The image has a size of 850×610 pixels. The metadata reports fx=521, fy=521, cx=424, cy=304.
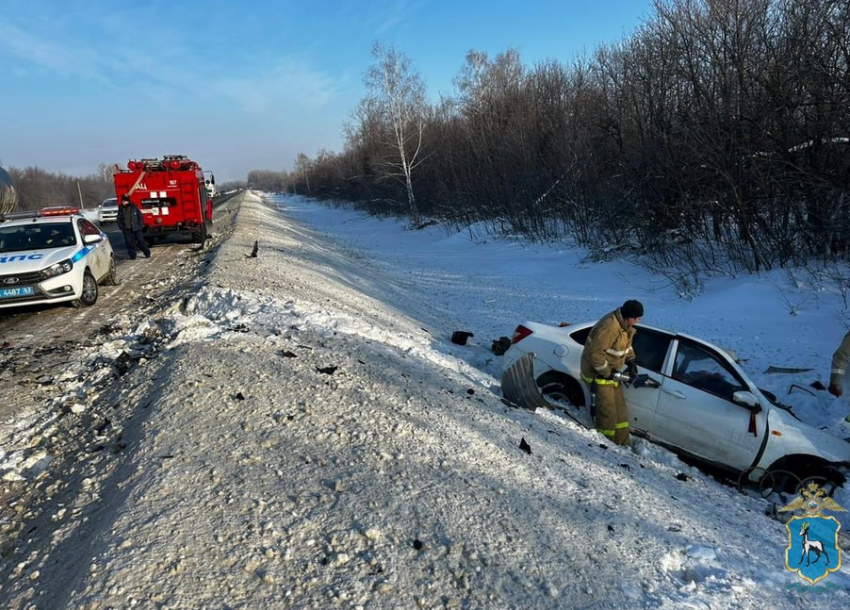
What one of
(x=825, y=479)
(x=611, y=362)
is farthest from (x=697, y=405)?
(x=825, y=479)

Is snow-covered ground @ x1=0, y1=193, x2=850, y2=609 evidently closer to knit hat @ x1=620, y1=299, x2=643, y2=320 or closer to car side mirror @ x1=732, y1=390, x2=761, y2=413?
car side mirror @ x1=732, y1=390, x2=761, y2=413

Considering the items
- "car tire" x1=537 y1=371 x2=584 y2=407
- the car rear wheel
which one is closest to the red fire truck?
the car rear wheel

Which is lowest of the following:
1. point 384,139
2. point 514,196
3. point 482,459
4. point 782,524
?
point 782,524

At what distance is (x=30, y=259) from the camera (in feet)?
28.3

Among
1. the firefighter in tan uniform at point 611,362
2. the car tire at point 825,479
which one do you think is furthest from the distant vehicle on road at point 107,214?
the car tire at point 825,479

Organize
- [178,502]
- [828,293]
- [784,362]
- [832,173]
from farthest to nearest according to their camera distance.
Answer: [832,173], [828,293], [784,362], [178,502]

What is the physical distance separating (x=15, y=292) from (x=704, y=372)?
9941 mm

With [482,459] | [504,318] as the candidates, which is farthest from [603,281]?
[482,459]

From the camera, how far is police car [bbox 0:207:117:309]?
327 inches

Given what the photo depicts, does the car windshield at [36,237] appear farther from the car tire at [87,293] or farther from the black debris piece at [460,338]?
the black debris piece at [460,338]

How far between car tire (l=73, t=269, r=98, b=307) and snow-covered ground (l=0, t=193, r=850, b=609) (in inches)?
72.4

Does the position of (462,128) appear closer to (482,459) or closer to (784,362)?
(784,362)

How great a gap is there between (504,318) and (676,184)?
7930mm

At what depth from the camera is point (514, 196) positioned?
80.2 feet
